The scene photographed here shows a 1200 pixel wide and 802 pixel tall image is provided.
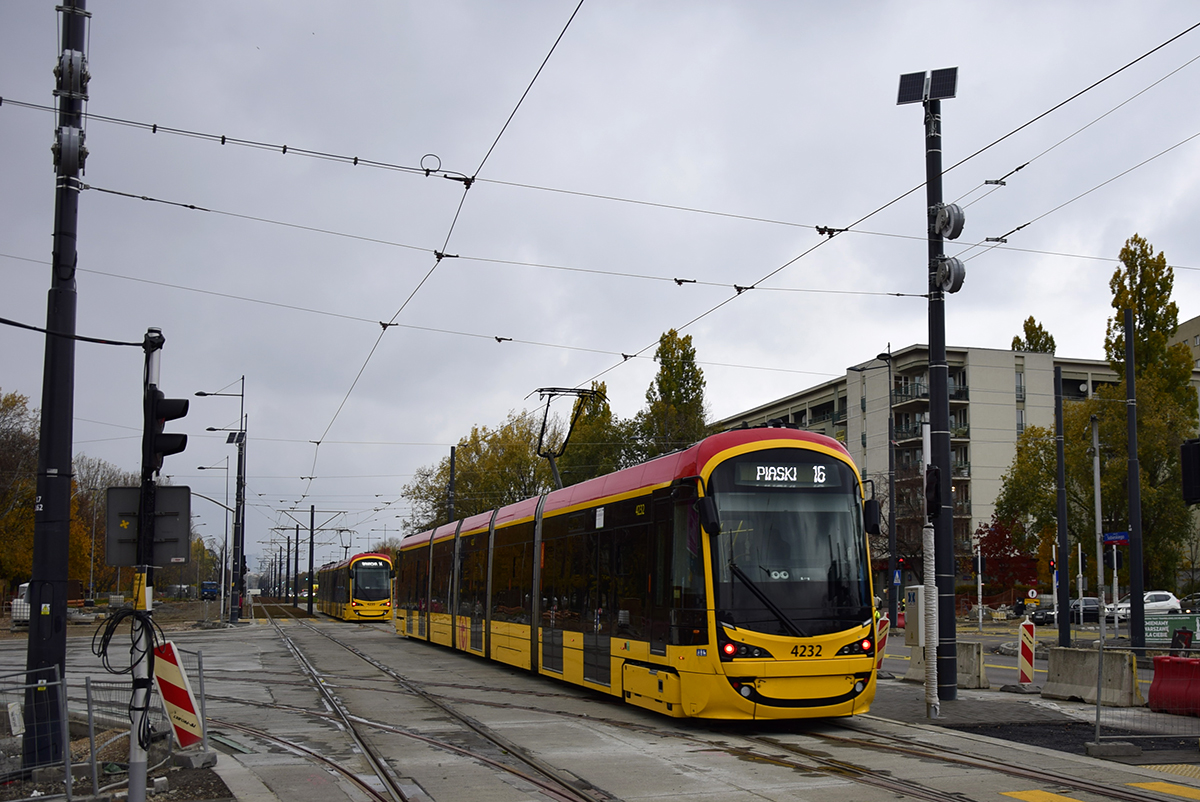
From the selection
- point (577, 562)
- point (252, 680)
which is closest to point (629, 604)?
point (577, 562)

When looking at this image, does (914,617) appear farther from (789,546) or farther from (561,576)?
(789,546)

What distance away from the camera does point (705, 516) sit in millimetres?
12086

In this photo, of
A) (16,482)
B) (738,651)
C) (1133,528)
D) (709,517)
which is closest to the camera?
(738,651)

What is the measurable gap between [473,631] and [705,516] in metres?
12.7

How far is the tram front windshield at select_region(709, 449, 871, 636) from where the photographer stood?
12.1 metres

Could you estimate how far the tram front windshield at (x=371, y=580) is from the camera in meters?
49.3

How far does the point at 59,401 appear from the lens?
10.2m

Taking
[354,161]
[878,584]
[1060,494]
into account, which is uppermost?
[354,161]

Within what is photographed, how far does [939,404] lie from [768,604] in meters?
5.12

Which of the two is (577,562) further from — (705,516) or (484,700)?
(705,516)

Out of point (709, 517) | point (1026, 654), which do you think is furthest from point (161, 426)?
point (1026, 654)

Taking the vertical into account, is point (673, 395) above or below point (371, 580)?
above

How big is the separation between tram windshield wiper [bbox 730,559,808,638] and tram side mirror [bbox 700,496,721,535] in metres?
0.50

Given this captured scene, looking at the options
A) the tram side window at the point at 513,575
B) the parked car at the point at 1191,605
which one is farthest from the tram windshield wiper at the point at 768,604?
the parked car at the point at 1191,605
